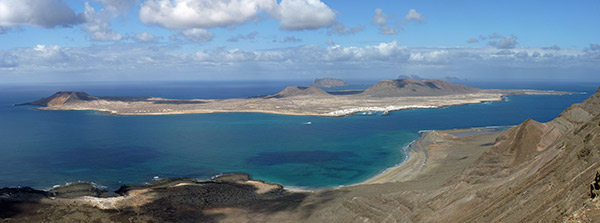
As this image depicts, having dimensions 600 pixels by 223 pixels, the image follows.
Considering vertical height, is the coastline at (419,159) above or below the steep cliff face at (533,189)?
below

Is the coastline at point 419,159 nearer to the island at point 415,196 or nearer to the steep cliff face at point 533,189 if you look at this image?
the island at point 415,196

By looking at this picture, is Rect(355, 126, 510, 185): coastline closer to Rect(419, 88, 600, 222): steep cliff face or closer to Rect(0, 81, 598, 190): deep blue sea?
Rect(0, 81, 598, 190): deep blue sea

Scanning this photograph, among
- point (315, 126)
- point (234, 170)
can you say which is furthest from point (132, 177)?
point (315, 126)

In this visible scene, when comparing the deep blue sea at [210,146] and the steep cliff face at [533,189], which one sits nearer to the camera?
the steep cliff face at [533,189]

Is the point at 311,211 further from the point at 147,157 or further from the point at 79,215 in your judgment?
the point at 147,157

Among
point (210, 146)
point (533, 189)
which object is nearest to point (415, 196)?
point (533, 189)

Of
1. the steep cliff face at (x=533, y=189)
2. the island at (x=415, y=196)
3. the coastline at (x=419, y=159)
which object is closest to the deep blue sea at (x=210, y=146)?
→ the coastline at (x=419, y=159)

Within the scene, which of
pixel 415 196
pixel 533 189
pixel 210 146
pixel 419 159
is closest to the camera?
pixel 533 189

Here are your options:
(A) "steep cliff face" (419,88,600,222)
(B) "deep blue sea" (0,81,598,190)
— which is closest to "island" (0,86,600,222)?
(A) "steep cliff face" (419,88,600,222)

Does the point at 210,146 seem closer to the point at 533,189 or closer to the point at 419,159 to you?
the point at 419,159

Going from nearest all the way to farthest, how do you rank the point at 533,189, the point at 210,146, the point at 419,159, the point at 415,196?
the point at 533,189 < the point at 415,196 < the point at 419,159 < the point at 210,146
